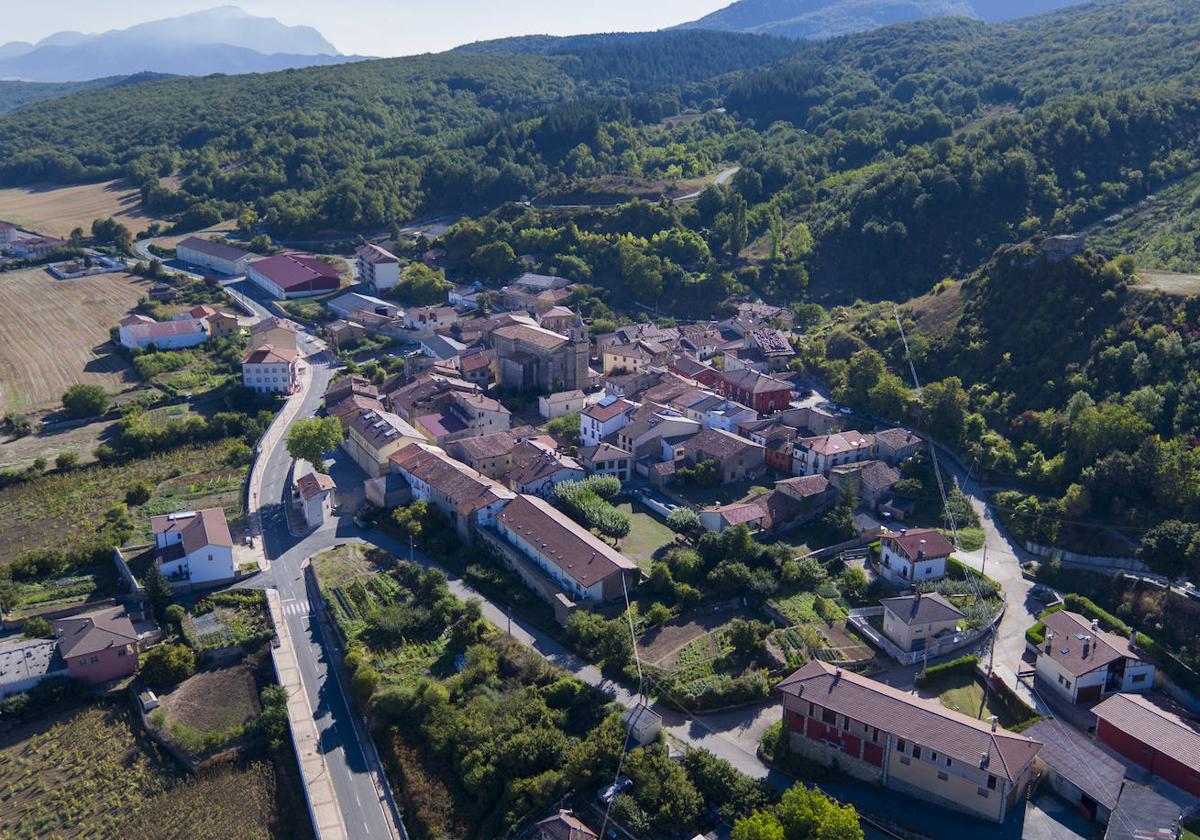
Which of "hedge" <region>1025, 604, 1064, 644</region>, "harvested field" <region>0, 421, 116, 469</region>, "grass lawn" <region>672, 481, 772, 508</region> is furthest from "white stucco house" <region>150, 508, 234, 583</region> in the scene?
"hedge" <region>1025, 604, 1064, 644</region>

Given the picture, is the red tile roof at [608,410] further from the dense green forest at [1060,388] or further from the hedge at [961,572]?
the hedge at [961,572]

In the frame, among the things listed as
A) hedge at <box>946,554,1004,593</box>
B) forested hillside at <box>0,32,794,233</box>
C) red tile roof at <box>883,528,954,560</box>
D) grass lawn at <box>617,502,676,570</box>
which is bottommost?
hedge at <box>946,554,1004,593</box>

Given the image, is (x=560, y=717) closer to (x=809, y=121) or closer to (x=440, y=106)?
(x=809, y=121)

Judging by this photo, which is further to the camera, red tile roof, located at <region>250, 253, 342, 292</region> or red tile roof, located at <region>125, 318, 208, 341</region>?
red tile roof, located at <region>250, 253, 342, 292</region>

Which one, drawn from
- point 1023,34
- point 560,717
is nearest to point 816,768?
point 560,717

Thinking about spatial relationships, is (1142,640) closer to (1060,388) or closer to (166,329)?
(1060,388)

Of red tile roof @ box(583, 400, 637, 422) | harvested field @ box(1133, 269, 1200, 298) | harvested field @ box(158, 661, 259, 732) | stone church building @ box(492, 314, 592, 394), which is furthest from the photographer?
stone church building @ box(492, 314, 592, 394)

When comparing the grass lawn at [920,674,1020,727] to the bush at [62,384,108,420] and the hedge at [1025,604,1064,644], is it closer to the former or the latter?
the hedge at [1025,604,1064,644]
